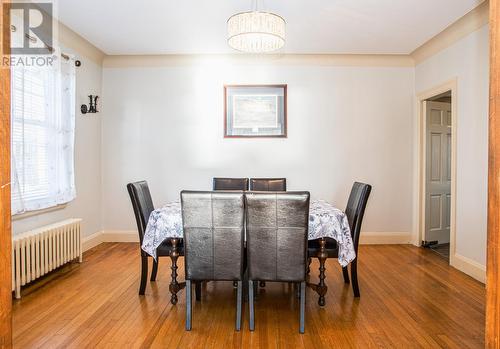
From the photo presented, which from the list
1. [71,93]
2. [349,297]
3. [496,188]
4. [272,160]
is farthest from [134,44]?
[496,188]

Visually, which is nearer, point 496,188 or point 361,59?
point 496,188

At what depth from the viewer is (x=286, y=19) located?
327cm

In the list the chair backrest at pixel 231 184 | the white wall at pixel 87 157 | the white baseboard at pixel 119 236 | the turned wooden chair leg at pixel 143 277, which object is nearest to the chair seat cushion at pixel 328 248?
the chair backrest at pixel 231 184

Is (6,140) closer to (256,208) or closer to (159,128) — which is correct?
(256,208)

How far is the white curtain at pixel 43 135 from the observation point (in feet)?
9.07

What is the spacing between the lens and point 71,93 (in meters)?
3.59

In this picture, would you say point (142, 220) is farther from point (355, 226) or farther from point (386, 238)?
point (386, 238)

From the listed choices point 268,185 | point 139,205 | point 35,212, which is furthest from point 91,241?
point 268,185

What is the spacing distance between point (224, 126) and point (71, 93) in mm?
1865

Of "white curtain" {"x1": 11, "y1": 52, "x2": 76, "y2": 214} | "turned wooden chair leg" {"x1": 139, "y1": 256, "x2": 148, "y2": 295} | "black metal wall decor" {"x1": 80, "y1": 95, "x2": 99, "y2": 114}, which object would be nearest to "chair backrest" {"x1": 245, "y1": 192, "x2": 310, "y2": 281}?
A: "turned wooden chair leg" {"x1": 139, "y1": 256, "x2": 148, "y2": 295}

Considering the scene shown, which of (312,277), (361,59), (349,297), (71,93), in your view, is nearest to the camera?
(349,297)

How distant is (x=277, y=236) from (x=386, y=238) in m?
2.98

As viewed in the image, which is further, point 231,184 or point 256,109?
point 256,109

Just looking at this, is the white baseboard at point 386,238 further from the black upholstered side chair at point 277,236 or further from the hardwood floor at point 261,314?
the black upholstered side chair at point 277,236
